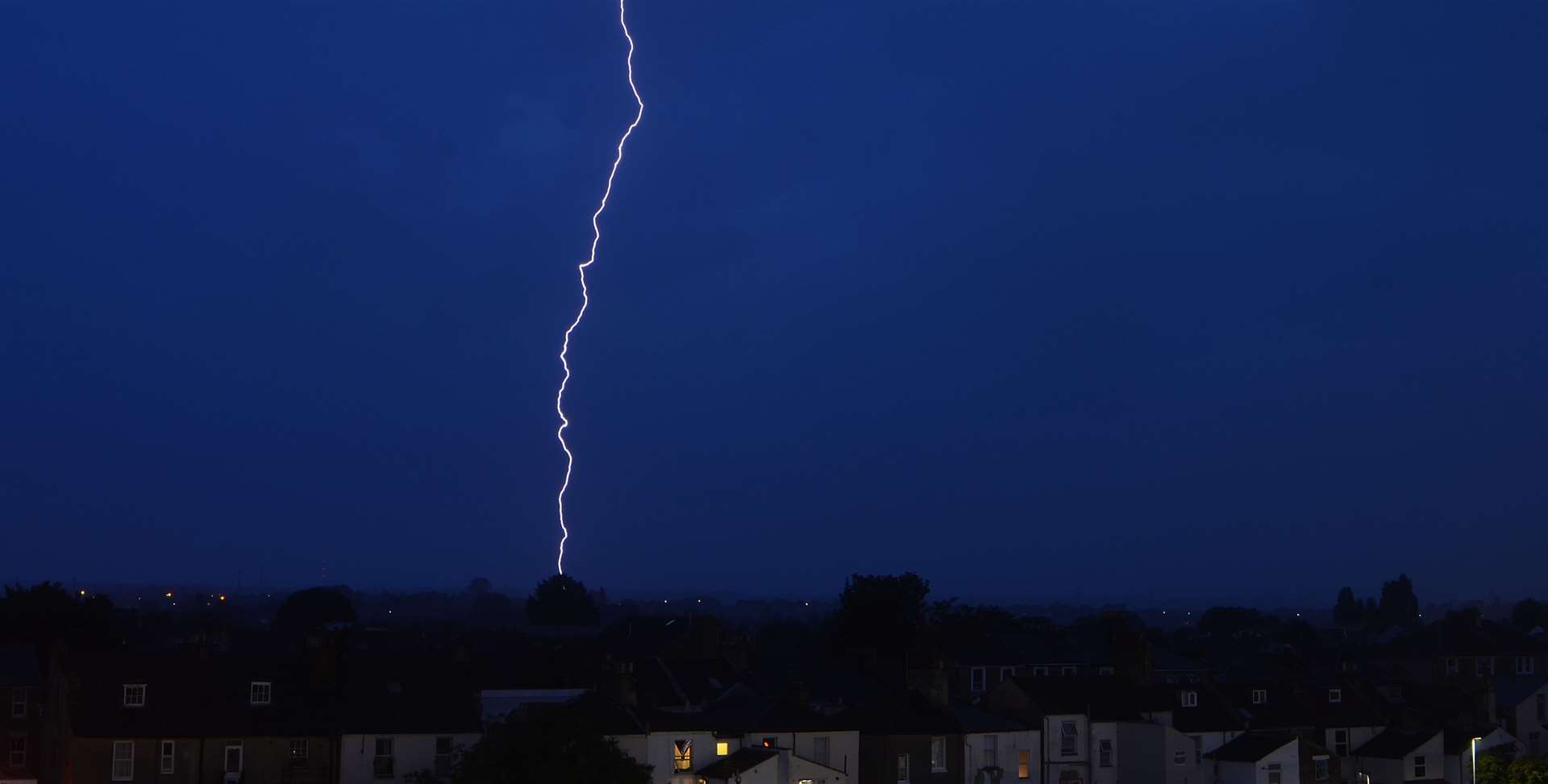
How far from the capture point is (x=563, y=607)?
18738 cm

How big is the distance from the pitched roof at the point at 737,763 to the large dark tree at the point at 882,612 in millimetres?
41549

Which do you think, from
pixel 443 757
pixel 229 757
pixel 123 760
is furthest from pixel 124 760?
pixel 443 757

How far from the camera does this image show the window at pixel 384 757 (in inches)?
2040

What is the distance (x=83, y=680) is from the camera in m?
52.0

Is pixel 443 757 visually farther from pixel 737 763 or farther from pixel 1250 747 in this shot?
pixel 1250 747

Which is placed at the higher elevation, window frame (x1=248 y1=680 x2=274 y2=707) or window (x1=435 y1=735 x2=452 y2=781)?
window frame (x1=248 y1=680 x2=274 y2=707)

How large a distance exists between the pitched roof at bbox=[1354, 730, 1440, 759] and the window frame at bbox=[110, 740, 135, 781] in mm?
46252

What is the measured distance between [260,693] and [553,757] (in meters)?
14.4

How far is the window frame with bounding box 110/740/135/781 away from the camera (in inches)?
1971

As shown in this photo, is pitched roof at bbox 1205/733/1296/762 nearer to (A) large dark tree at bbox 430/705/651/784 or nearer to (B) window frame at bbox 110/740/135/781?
(A) large dark tree at bbox 430/705/651/784

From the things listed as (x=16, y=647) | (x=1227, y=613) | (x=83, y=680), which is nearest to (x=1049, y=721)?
(x=83, y=680)

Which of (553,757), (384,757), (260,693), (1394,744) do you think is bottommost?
(1394,744)

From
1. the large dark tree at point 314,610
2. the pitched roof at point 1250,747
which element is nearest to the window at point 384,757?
the pitched roof at point 1250,747

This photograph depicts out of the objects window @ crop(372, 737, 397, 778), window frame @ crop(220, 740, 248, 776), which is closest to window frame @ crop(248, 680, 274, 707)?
window frame @ crop(220, 740, 248, 776)
